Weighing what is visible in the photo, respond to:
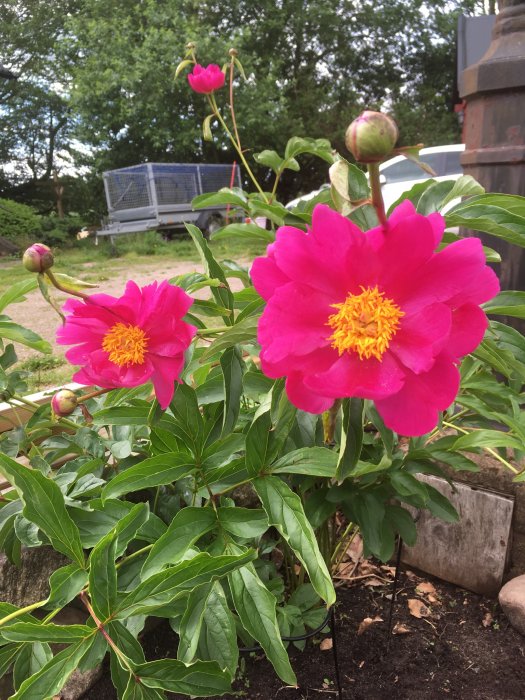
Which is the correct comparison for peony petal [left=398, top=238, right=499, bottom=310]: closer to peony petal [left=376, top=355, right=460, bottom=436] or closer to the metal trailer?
peony petal [left=376, top=355, right=460, bottom=436]

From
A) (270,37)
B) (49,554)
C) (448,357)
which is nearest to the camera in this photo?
(448,357)

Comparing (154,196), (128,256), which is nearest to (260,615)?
(128,256)

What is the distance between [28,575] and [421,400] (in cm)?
90

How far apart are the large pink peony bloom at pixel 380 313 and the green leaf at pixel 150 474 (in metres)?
0.31

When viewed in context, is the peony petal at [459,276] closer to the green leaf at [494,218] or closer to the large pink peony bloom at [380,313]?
the large pink peony bloom at [380,313]

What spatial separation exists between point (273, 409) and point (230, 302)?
0.71ft

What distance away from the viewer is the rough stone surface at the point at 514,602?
1208 mm

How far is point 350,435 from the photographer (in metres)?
0.52

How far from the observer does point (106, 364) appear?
2.01 feet

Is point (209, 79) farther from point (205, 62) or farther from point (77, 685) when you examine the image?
point (205, 62)

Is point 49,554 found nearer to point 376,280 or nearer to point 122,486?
point 122,486

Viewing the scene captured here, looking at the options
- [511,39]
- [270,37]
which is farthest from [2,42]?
[511,39]

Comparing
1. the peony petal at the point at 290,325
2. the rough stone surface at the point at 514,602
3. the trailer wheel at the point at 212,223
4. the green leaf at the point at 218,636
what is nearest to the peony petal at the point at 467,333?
the peony petal at the point at 290,325

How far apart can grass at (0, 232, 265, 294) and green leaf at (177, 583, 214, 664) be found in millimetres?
5782
